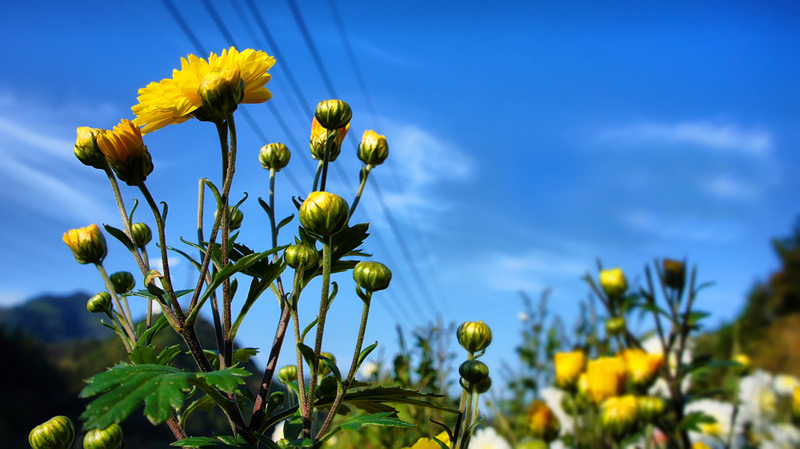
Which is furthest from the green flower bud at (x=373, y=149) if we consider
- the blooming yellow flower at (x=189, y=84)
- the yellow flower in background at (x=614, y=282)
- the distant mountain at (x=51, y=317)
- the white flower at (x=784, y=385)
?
the distant mountain at (x=51, y=317)

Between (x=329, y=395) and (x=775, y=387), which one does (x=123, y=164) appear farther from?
(x=775, y=387)

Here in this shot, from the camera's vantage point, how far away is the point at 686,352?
0.99 metres

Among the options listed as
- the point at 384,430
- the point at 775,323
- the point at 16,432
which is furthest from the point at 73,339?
the point at 775,323

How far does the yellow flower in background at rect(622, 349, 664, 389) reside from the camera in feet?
2.45

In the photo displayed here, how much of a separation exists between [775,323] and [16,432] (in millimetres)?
15913

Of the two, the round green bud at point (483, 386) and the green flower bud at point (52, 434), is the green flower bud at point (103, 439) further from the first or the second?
the round green bud at point (483, 386)

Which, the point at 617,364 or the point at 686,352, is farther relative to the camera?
the point at 686,352

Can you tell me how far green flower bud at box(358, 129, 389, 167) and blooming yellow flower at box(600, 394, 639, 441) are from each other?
45cm

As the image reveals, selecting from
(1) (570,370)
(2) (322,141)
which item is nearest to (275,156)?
(2) (322,141)

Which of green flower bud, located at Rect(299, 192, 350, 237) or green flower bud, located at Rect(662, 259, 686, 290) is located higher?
green flower bud, located at Rect(662, 259, 686, 290)

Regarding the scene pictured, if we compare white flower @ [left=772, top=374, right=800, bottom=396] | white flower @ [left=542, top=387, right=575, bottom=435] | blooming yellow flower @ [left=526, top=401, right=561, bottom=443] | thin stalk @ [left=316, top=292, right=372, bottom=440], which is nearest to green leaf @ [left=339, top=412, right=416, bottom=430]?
thin stalk @ [left=316, top=292, right=372, bottom=440]

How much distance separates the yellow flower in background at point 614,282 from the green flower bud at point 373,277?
536 mm

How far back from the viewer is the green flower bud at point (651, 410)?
0.68 m

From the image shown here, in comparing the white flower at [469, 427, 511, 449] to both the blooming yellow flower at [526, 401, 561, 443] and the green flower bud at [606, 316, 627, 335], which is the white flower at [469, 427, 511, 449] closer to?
the blooming yellow flower at [526, 401, 561, 443]
